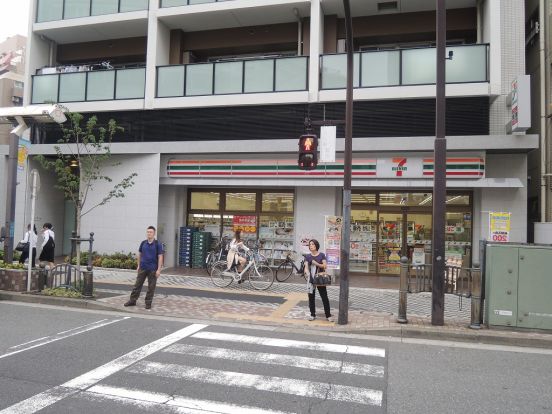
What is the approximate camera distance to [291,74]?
15312mm

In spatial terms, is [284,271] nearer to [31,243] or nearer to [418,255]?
[418,255]

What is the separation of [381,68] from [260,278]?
782cm

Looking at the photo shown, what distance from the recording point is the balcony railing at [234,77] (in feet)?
50.2

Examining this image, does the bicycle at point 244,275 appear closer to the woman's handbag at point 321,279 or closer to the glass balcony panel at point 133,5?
the woman's handbag at point 321,279

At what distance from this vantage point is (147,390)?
4965mm

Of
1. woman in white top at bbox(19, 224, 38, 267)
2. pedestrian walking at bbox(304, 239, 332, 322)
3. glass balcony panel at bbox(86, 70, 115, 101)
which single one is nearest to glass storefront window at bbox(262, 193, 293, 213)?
glass balcony panel at bbox(86, 70, 115, 101)

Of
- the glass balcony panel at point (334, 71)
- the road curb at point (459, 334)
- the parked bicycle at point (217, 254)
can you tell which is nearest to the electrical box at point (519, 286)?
the road curb at point (459, 334)

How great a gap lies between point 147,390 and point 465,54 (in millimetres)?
13529

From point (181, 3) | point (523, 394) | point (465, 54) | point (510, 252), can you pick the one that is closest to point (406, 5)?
point (465, 54)

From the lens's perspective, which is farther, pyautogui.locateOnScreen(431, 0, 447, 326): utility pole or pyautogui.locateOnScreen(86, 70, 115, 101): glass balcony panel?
pyautogui.locateOnScreen(86, 70, 115, 101): glass balcony panel

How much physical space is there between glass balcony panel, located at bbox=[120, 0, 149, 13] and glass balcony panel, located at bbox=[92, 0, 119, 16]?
0.25 metres

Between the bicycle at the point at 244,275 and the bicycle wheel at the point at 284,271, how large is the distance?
1430 mm

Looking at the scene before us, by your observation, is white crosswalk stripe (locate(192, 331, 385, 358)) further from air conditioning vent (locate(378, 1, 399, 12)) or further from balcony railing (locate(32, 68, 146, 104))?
air conditioning vent (locate(378, 1, 399, 12))

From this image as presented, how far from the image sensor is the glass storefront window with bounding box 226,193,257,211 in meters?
17.0
